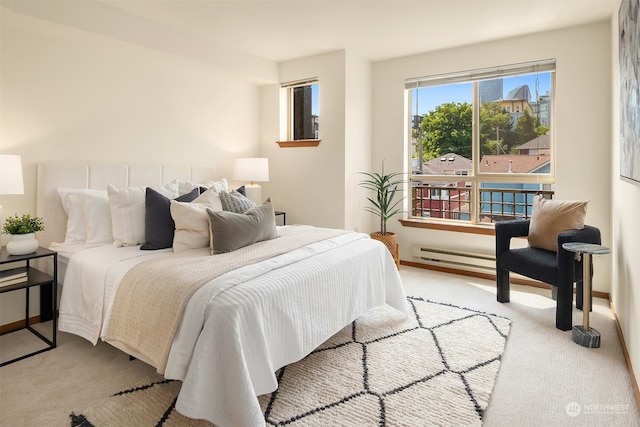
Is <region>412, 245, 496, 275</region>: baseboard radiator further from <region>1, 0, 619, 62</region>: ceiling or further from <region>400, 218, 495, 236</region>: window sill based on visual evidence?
<region>1, 0, 619, 62</region>: ceiling

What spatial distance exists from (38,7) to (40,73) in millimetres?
496

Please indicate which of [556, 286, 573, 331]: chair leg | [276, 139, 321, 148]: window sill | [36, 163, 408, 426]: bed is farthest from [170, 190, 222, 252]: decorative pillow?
[556, 286, 573, 331]: chair leg

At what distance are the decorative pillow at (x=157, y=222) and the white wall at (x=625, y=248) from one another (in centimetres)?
283

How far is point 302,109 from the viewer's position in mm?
4680

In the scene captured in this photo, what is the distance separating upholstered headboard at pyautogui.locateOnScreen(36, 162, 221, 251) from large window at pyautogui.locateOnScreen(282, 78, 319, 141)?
1764 millimetres

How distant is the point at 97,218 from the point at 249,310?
1771mm

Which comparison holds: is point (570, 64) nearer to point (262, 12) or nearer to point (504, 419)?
point (262, 12)

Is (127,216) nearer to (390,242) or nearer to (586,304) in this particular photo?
(390,242)

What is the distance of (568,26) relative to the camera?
3.50 meters

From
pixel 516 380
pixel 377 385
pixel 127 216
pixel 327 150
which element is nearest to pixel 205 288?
pixel 377 385

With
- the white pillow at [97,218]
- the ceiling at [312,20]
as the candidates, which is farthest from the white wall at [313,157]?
the white pillow at [97,218]

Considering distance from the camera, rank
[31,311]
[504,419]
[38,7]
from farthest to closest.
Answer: [31,311]
[38,7]
[504,419]

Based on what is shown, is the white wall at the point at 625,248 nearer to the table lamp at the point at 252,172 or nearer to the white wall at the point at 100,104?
the table lamp at the point at 252,172

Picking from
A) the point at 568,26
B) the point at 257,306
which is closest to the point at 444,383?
the point at 257,306
